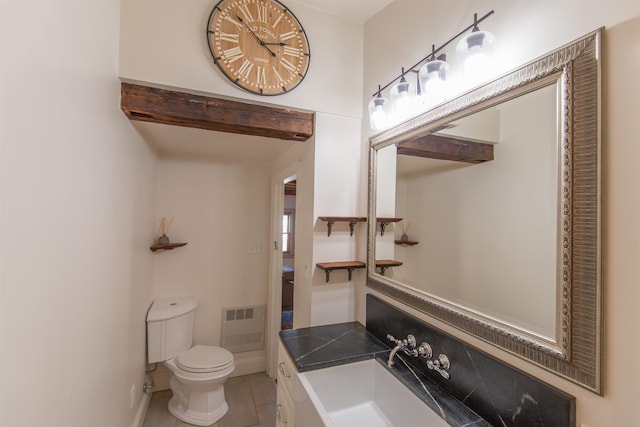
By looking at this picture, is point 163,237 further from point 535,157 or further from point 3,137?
point 535,157

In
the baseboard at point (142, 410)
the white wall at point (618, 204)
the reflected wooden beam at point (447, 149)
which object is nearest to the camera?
the white wall at point (618, 204)

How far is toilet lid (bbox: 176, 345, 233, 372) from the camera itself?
2.06 meters

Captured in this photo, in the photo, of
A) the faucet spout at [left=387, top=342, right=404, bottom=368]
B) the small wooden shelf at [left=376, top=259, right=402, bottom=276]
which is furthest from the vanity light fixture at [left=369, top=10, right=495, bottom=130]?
the faucet spout at [left=387, top=342, right=404, bottom=368]

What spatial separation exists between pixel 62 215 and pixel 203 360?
1.66 metres

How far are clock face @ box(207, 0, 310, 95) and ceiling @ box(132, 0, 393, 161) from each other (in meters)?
0.19

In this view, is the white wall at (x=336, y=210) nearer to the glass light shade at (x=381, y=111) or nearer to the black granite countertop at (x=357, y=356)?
the black granite countertop at (x=357, y=356)

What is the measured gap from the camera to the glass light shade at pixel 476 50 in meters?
0.97

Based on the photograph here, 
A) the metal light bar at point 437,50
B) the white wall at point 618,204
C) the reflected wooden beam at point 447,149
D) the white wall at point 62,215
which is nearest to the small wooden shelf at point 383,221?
the reflected wooden beam at point 447,149

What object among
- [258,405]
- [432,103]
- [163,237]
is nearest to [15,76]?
[432,103]

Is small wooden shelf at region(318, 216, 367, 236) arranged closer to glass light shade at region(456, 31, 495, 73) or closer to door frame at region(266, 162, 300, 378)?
glass light shade at region(456, 31, 495, 73)

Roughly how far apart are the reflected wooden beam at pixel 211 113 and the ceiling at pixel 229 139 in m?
0.28

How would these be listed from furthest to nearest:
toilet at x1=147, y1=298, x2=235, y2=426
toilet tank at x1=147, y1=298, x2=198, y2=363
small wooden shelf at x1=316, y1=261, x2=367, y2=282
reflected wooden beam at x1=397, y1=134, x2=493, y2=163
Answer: toilet tank at x1=147, y1=298, x2=198, y2=363
toilet at x1=147, y1=298, x2=235, y2=426
small wooden shelf at x1=316, y1=261, x2=367, y2=282
reflected wooden beam at x1=397, y1=134, x2=493, y2=163

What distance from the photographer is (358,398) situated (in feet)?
4.36

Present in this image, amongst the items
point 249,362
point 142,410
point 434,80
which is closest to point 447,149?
point 434,80
